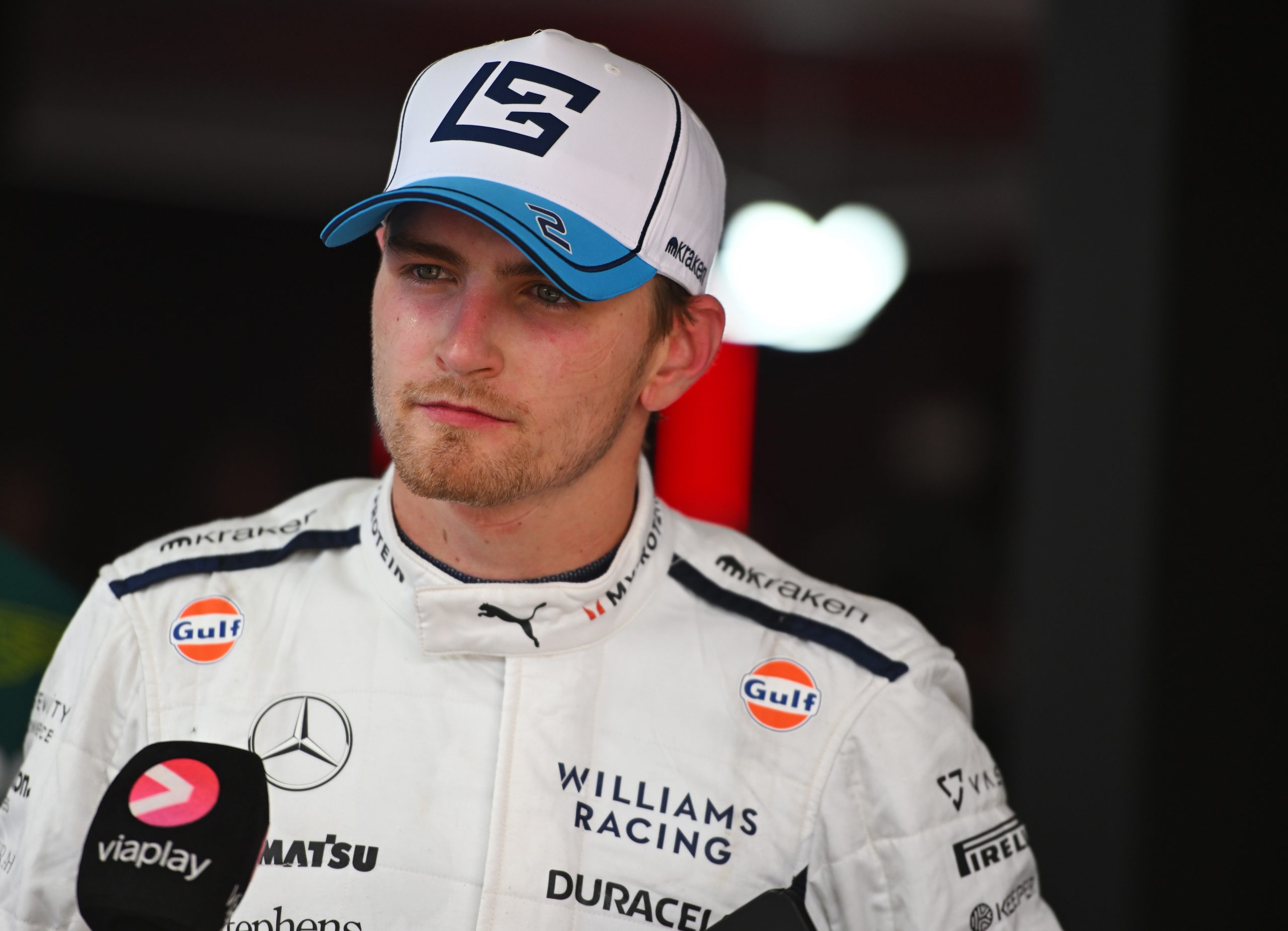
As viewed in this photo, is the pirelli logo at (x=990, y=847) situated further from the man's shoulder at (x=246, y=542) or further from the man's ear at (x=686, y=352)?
the man's shoulder at (x=246, y=542)

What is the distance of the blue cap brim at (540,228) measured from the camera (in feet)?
3.34

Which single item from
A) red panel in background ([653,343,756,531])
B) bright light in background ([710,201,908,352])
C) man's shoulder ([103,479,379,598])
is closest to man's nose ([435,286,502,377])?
man's shoulder ([103,479,379,598])

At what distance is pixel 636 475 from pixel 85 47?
3.11 metres

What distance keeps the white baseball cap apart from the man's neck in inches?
8.1

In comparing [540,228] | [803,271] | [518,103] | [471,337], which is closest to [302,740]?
[471,337]

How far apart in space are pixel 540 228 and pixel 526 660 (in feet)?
1.27

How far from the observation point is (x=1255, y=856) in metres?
1.91

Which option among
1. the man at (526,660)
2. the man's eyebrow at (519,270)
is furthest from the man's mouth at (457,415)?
the man's eyebrow at (519,270)

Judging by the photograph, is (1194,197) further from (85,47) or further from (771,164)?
(85,47)

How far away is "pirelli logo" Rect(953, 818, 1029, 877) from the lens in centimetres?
115

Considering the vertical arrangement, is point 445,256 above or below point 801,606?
above

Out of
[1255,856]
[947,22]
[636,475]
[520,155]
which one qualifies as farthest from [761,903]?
[947,22]

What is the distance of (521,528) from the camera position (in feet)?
3.78

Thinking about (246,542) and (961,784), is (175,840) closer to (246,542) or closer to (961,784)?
(246,542)
